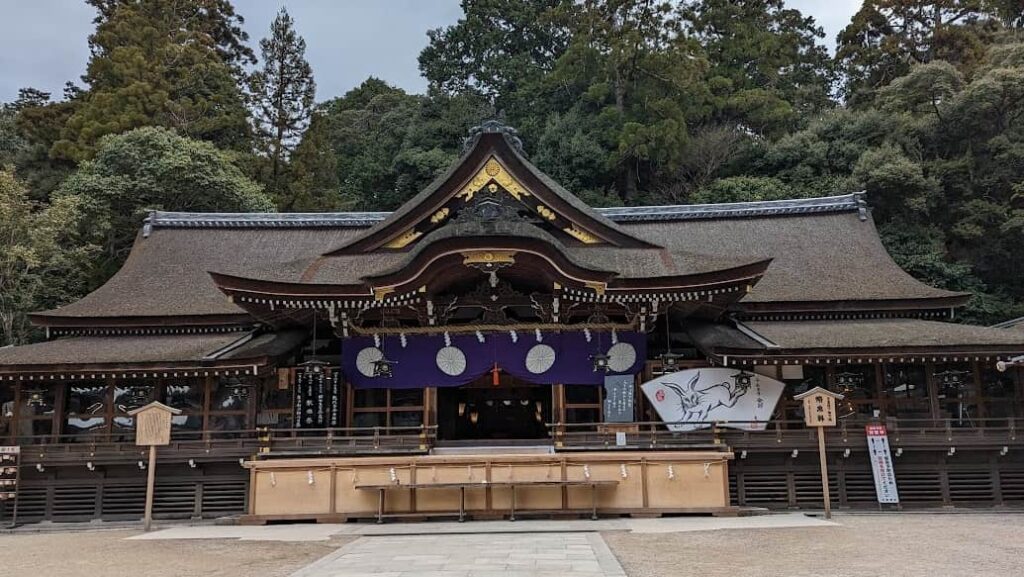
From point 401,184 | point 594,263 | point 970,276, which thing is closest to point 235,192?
point 401,184

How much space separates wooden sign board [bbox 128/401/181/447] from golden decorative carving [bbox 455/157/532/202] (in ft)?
21.8

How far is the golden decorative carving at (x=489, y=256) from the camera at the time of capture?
40.5 feet

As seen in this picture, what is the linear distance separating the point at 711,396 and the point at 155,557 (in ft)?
31.9

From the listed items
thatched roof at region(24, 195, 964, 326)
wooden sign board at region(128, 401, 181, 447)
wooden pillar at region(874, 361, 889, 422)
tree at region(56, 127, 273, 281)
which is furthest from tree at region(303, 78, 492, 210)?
wooden pillar at region(874, 361, 889, 422)

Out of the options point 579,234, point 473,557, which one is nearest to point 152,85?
point 579,234

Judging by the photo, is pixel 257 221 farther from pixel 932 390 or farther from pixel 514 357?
pixel 932 390

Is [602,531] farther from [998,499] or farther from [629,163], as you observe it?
[629,163]

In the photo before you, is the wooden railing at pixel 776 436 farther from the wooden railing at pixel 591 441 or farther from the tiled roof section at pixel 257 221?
the tiled roof section at pixel 257 221

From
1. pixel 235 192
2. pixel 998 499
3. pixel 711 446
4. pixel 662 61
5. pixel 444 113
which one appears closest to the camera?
pixel 711 446

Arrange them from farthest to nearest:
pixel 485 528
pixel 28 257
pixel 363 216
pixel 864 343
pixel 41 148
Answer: pixel 41 148 → pixel 363 216 → pixel 28 257 → pixel 864 343 → pixel 485 528

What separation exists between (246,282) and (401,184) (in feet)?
86.4

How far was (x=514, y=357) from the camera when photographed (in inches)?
538

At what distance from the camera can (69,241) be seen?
2378 centimetres

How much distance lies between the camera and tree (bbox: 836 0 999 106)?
119 feet
